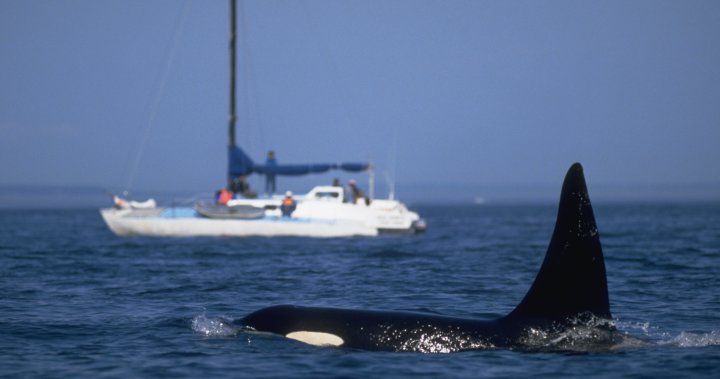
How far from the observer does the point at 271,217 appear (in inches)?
1459

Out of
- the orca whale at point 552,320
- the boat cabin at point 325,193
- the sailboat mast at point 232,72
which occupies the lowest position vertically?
the orca whale at point 552,320

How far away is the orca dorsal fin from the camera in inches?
371

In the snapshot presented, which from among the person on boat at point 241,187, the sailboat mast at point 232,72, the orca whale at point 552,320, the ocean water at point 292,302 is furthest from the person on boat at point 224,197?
the orca whale at point 552,320

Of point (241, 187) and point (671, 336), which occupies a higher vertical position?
point (241, 187)

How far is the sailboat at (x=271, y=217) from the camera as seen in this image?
36.3m

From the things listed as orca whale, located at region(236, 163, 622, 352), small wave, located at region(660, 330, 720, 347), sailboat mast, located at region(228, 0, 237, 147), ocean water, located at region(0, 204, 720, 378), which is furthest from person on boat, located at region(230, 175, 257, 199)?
orca whale, located at region(236, 163, 622, 352)

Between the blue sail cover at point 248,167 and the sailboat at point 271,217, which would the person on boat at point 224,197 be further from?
the blue sail cover at point 248,167

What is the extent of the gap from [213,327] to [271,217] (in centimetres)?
2577

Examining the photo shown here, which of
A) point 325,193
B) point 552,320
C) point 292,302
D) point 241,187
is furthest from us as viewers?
point 241,187

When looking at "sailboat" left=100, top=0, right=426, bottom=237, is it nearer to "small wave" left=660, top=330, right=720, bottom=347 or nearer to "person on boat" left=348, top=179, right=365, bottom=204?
"person on boat" left=348, top=179, right=365, bottom=204

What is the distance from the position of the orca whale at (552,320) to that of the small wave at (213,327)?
1344 millimetres

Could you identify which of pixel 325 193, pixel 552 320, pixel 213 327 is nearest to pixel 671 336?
pixel 552 320

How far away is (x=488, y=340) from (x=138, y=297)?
7.35 meters

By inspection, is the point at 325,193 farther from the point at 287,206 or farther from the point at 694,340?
the point at 694,340
